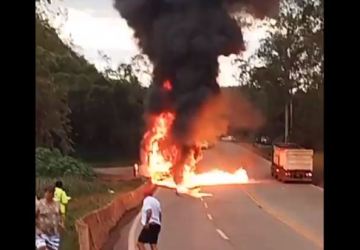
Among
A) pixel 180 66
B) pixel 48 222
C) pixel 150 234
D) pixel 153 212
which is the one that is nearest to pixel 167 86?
pixel 180 66

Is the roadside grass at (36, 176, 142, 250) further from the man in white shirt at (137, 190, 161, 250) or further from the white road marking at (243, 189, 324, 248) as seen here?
the white road marking at (243, 189, 324, 248)

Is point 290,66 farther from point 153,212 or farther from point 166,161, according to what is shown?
point 153,212

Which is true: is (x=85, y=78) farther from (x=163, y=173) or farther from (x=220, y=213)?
(x=220, y=213)

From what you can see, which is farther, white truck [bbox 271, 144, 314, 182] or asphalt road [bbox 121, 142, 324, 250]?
white truck [bbox 271, 144, 314, 182]

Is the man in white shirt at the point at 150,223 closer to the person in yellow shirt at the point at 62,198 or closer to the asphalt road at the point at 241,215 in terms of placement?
the asphalt road at the point at 241,215

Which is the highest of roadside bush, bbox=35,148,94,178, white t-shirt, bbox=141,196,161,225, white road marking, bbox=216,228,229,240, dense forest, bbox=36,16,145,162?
dense forest, bbox=36,16,145,162

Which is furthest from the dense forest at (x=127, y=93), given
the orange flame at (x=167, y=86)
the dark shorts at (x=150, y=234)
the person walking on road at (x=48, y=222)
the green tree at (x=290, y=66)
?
the dark shorts at (x=150, y=234)

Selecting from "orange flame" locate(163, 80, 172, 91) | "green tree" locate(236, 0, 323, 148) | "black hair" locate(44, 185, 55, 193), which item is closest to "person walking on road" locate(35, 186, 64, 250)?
"black hair" locate(44, 185, 55, 193)
